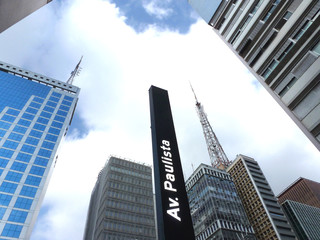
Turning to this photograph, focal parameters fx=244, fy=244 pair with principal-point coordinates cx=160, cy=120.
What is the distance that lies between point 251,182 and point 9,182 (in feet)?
387

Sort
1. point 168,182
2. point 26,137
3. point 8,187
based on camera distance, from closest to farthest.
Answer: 1. point 168,182
2. point 8,187
3. point 26,137

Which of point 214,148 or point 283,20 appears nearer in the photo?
point 283,20

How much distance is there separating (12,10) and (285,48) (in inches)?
984

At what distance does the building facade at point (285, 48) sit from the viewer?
2120 cm

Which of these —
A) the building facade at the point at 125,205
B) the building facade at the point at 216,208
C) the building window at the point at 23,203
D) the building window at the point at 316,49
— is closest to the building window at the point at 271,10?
the building window at the point at 316,49

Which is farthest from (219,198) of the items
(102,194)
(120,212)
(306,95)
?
(306,95)

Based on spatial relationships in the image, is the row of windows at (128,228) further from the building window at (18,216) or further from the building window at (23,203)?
the building window at (18,216)

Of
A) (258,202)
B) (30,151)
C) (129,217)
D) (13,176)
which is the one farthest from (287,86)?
(258,202)

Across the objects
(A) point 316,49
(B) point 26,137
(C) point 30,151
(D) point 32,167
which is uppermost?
(B) point 26,137

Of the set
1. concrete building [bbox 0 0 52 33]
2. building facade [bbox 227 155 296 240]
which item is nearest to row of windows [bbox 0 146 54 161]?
concrete building [bbox 0 0 52 33]

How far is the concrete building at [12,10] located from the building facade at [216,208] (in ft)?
336

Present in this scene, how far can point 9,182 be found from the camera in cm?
8138

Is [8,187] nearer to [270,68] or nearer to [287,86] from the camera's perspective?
[270,68]

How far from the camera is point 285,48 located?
24859 mm
